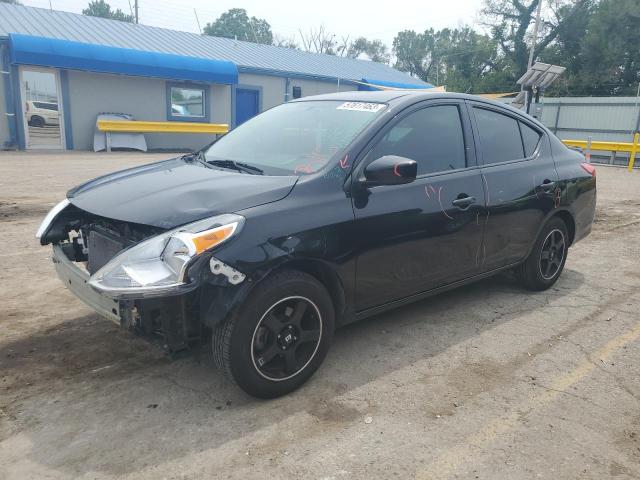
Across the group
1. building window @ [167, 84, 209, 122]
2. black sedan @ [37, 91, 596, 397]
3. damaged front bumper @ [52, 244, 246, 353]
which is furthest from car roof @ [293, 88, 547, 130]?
building window @ [167, 84, 209, 122]

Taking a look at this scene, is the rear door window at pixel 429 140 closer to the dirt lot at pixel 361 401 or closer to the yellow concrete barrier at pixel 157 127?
the dirt lot at pixel 361 401

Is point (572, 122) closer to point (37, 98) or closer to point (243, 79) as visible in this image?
point (243, 79)

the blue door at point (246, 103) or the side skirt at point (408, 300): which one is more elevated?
the blue door at point (246, 103)

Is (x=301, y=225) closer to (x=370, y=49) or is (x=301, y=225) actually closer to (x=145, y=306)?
(x=145, y=306)

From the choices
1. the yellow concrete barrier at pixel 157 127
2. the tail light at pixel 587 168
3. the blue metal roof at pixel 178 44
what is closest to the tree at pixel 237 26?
the blue metal roof at pixel 178 44

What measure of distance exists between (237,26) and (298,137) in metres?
81.8

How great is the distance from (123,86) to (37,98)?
274 cm

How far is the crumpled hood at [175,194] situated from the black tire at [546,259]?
8.74 feet

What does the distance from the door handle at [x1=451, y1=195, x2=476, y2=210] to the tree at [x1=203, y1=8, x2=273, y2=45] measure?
77786 mm

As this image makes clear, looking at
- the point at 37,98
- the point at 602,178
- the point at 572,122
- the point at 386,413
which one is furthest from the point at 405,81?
the point at 386,413

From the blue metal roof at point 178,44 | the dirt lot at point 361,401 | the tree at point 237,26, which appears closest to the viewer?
the dirt lot at point 361,401

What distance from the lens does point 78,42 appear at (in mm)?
16719

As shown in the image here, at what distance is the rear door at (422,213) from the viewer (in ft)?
10.8

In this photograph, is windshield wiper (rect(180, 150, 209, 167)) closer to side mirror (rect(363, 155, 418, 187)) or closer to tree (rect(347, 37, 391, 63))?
side mirror (rect(363, 155, 418, 187))
